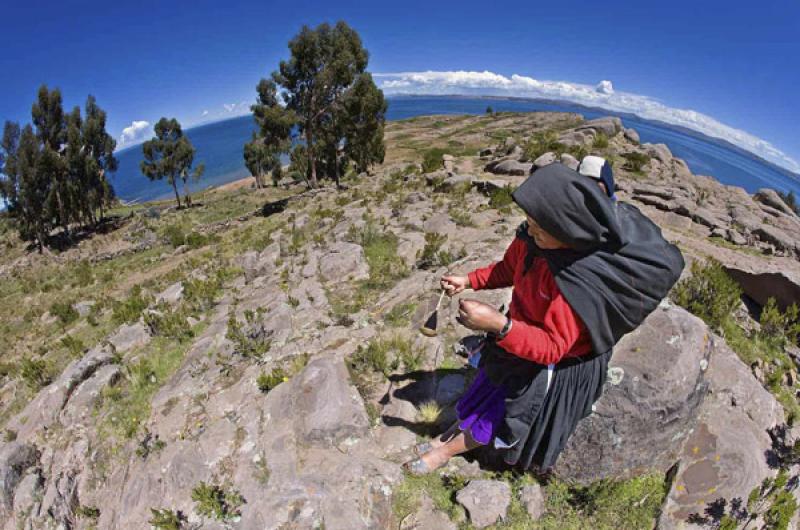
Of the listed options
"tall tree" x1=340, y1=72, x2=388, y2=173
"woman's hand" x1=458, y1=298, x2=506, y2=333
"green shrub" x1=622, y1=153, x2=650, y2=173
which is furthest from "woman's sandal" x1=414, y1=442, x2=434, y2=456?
"tall tree" x1=340, y1=72, x2=388, y2=173

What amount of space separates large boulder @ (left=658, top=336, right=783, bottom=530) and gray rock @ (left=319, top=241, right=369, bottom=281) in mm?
6391

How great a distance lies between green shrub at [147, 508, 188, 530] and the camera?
373 cm

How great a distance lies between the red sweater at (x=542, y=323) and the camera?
234 centimetres

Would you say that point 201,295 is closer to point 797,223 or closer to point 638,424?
point 638,424

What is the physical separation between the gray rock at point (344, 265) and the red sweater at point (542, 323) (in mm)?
6087

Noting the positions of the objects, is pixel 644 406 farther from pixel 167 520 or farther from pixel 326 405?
pixel 167 520

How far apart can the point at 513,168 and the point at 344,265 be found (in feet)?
34.7

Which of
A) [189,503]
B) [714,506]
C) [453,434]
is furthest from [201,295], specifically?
[714,506]

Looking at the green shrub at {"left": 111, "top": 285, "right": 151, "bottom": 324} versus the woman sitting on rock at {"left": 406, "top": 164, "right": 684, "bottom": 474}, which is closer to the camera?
the woman sitting on rock at {"left": 406, "top": 164, "right": 684, "bottom": 474}

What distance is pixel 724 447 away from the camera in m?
3.86

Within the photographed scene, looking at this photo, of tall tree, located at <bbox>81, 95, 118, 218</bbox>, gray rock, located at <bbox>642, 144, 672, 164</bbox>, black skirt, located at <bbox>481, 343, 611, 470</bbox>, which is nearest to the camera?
black skirt, located at <bbox>481, 343, 611, 470</bbox>

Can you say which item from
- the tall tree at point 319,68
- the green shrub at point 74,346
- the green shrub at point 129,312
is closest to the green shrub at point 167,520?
the green shrub at point 129,312

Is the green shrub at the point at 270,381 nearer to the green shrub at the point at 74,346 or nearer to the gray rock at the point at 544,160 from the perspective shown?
the green shrub at the point at 74,346

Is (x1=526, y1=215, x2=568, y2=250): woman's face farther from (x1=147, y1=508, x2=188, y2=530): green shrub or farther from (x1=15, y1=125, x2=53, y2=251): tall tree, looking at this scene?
(x1=15, y1=125, x2=53, y2=251): tall tree
